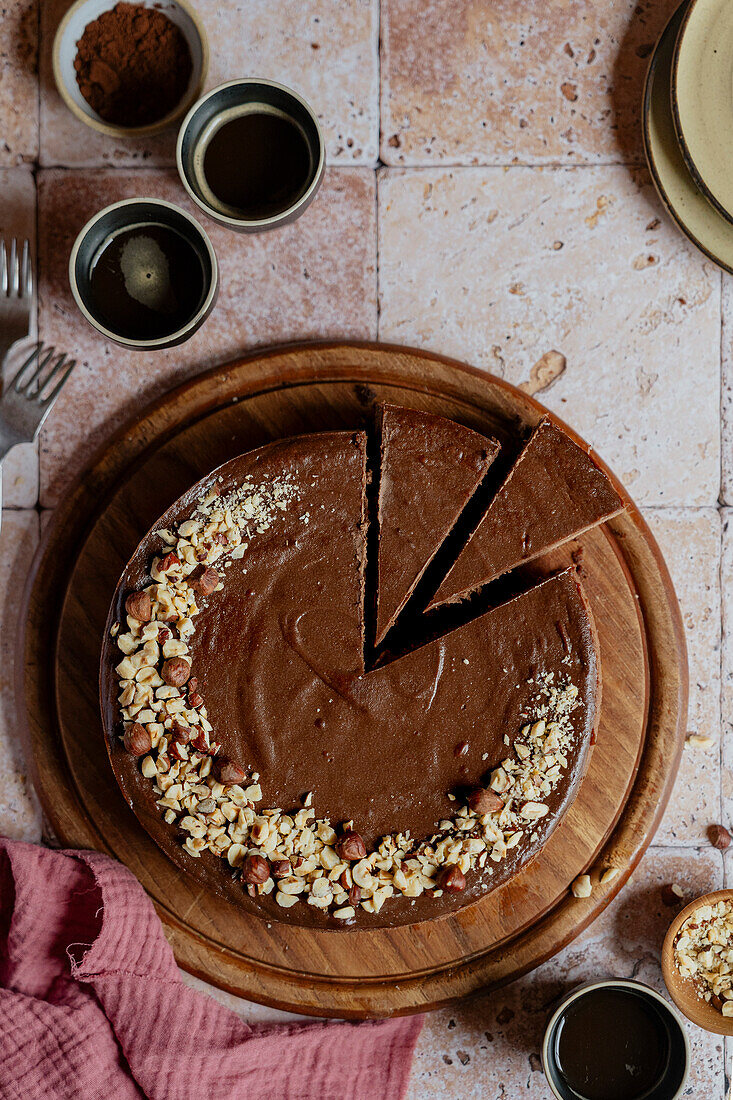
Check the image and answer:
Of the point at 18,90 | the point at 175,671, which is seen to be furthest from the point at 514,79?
the point at 175,671

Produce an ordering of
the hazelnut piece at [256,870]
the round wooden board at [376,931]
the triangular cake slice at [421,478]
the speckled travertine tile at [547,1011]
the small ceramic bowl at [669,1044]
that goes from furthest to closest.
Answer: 1. the speckled travertine tile at [547,1011]
2. the round wooden board at [376,931]
3. the small ceramic bowl at [669,1044]
4. the triangular cake slice at [421,478]
5. the hazelnut piece at [256,870]

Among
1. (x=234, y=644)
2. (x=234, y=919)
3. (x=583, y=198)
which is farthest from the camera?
(x=583, y=198)

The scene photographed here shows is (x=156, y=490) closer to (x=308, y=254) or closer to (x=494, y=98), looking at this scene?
(x=308, y=254)

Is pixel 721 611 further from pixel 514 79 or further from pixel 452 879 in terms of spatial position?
pixel 514 79

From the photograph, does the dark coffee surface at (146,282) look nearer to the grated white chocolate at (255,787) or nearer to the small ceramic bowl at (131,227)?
the small ceramic bowl at (131,227)

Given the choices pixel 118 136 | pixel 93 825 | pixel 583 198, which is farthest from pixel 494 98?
pixel 93 825

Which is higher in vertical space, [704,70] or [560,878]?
[704,70]

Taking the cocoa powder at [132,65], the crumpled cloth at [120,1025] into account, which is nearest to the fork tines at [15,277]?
the cocoa powder at [132,65]
